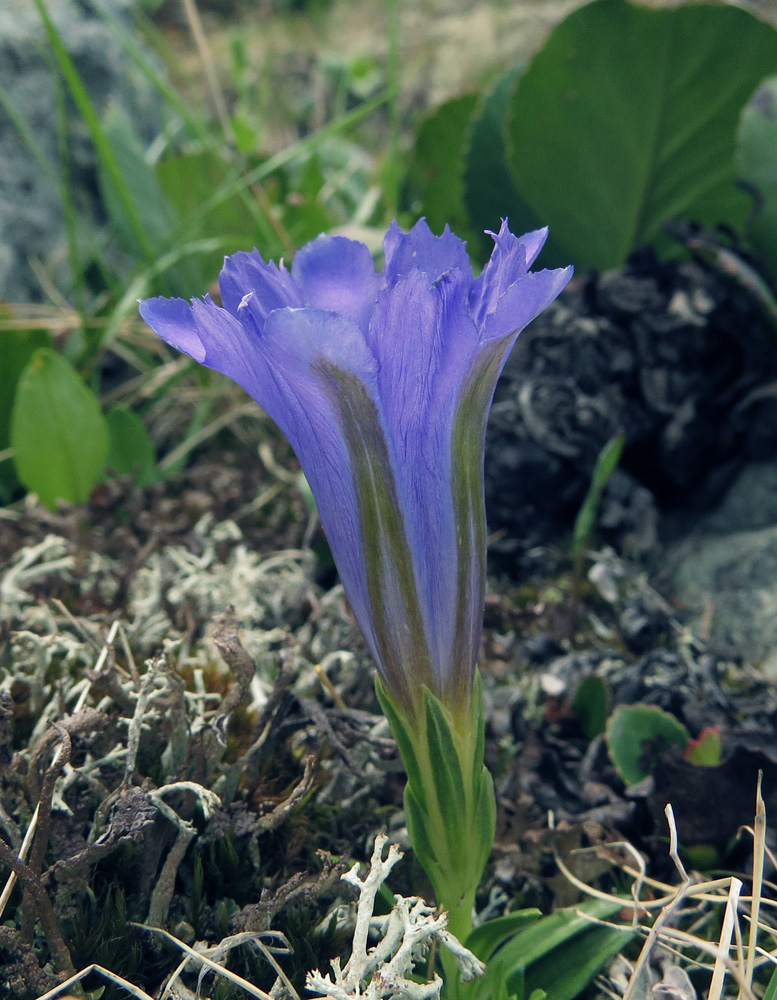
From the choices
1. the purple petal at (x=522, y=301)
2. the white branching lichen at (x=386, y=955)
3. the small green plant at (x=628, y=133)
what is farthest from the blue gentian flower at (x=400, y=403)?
the small green plant at (x=628, y=133)

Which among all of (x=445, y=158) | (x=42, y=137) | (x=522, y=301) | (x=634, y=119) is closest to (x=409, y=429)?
(x=522, y=301)

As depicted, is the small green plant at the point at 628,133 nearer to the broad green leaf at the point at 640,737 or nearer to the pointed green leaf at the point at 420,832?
the broad green leaf at the point at 640,737

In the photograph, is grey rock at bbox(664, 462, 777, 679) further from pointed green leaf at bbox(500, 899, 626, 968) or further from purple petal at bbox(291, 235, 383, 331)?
purple petal at bbox(291, 235, 383, 331)

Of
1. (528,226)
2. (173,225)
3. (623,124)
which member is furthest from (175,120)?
(623,124)

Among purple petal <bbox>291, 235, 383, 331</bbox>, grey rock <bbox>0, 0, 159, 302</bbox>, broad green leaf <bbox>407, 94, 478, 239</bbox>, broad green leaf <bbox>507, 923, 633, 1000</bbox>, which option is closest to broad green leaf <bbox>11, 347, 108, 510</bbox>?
grey rock <bbox>0, 0, 159, 302</bbox>

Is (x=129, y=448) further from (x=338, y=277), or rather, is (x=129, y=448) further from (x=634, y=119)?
(x=634, y=119)
